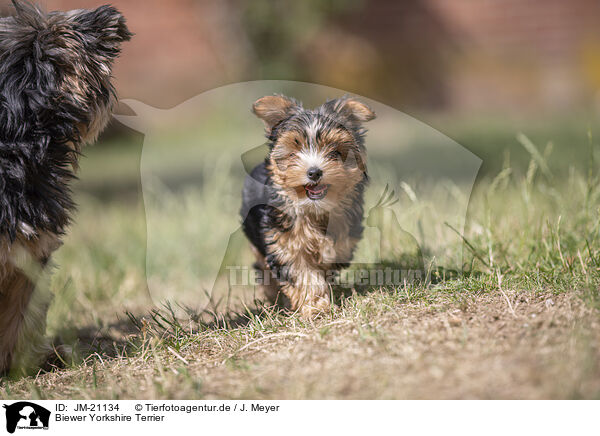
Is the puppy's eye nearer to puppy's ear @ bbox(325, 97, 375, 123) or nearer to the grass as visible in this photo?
puppy's ear @ bbox(325, 97, 375, 123)

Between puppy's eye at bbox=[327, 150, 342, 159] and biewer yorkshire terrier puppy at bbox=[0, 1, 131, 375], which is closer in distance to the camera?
biewer yorkshire terrier puppy at bbox=[0, 1, 131, 375]

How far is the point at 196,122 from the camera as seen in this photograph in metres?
13.6

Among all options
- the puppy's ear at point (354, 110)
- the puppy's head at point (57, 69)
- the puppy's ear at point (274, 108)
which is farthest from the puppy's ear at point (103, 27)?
the puppy's ear at point (354, 110)

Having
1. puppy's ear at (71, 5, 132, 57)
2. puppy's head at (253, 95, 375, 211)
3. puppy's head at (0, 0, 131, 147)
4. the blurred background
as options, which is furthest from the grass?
the blurred background

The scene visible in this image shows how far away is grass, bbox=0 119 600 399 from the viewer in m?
2.58

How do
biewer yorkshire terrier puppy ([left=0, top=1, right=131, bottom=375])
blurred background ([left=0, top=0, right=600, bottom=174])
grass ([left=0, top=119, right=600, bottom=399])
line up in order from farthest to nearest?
blurred background ([left=0, top=0, right=600, bottom=174])
biewer yorkshire terrier puppy ([left=0, top=1, right=131, bottom=375])
grass ([left=0, top=119, right=600, bottom=399])

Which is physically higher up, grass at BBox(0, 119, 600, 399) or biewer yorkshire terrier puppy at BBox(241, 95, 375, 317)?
biewer yorkshire terrier puppy at BBox(241, 95, 375, 317)

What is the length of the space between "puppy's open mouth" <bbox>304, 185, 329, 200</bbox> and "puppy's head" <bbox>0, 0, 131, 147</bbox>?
51.6 inches

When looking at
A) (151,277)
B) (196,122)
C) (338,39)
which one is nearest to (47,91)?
(151,277)

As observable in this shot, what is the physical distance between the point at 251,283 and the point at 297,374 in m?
2.14
